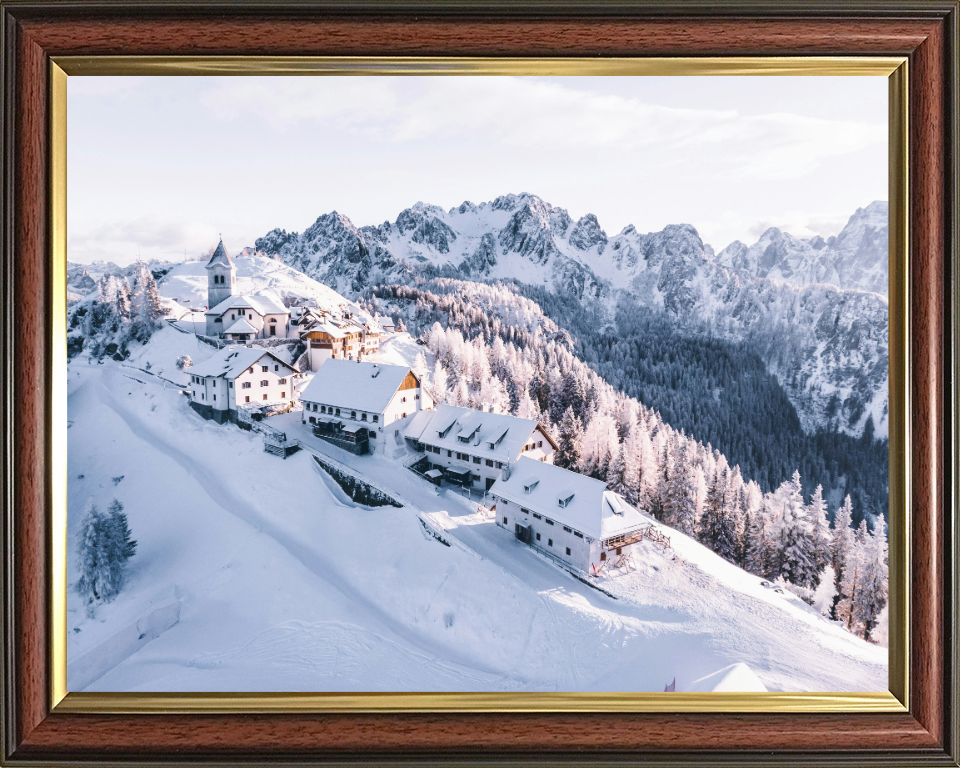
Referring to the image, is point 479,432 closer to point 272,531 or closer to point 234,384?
point 272,531

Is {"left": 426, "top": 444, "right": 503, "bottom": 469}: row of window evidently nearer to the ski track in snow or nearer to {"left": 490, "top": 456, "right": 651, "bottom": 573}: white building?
{"left": 490, "top": 456, "right": 651, "bottom": 573}: white building

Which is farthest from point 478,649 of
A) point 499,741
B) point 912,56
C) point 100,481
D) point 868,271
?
point 912,56

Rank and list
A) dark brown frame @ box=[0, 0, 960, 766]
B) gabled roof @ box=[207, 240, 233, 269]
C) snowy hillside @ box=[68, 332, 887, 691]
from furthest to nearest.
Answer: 1. gabled roof @ box=[207, 240, 233, 269]
2. snowy hillside @ box=[68, 332, 887, 691]
3. dark brown frame @ box=[0, 0, 960, 766]

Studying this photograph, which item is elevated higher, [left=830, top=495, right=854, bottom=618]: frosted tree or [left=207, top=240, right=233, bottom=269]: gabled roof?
[left=207, top=240, right=233, bottom=269]: gabled roof

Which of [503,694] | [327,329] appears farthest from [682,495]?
[327,329]

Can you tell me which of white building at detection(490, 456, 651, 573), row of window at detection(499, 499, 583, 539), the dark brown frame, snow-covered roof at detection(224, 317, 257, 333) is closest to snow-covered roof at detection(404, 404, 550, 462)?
white building at detection(490, 456, 651, 573)

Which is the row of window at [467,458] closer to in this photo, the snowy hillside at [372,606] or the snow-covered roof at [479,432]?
the snow-covered roof at [479,432]
